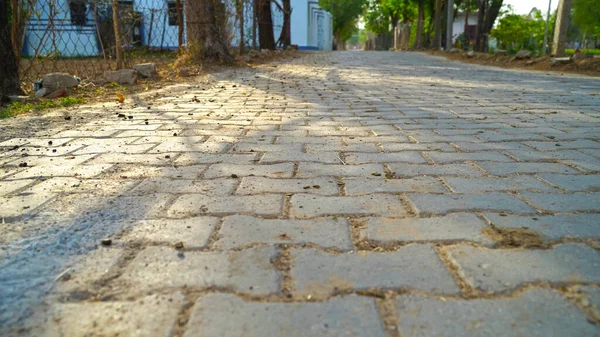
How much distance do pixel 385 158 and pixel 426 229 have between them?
42.3 inches

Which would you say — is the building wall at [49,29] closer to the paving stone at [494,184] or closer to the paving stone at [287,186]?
the paving stone at [287,186]

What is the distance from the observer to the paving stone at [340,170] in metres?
2.48

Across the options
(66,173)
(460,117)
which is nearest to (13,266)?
(66,173)

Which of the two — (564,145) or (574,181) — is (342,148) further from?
(564,145)

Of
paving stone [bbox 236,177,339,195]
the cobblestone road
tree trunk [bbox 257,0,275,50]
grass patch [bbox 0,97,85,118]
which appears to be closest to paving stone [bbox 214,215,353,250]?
the cobblestone road

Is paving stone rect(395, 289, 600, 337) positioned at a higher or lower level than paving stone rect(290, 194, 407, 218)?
lower

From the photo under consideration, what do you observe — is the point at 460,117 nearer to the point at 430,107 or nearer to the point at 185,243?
the point at 430,107

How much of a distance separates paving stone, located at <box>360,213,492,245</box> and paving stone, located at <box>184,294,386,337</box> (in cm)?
46

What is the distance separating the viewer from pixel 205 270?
148cm

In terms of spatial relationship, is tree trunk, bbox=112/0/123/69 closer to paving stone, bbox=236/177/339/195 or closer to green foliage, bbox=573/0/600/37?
paving stone, bbox=236/177/339/195

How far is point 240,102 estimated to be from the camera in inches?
209

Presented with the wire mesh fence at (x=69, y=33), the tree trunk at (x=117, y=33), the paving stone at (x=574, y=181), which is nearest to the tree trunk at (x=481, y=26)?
the wire mesh fence at (x=69, y=33)

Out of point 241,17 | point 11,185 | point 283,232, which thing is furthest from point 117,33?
point 283,232

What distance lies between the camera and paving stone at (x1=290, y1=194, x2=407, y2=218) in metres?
1.95
